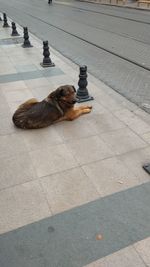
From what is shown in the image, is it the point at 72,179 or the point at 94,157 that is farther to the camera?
the point at 94,157

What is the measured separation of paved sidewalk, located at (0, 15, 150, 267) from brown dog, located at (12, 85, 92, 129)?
0.49 ft

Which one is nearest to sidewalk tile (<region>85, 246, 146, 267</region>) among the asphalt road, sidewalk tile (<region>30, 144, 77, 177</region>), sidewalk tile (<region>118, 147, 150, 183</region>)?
sidewalk tile (<region>118, 147, 150, 183</region>)

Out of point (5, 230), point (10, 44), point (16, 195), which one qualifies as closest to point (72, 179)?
point (16, 195)

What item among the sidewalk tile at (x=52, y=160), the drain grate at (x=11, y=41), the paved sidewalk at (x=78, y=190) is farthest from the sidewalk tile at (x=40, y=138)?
the drain grate at (x=11, y=41)

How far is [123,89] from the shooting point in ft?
23.9

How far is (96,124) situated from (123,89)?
7.20 feet

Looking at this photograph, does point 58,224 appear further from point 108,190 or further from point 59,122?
point 59,122

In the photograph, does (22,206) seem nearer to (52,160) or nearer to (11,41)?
(52,160)

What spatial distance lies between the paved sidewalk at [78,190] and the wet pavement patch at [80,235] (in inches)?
0.4

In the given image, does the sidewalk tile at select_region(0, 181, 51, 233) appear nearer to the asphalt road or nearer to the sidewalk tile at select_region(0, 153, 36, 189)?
the sidewalk tile at select_region(0, 153, 36, 189)

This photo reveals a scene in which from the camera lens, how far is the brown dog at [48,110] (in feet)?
17.2

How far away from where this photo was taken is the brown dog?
5.24m

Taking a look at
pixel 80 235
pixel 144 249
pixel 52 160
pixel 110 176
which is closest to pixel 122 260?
pixel 144 249

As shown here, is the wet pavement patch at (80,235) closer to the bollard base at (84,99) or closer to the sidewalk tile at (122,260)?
the sidewalk tile at (122,260)
